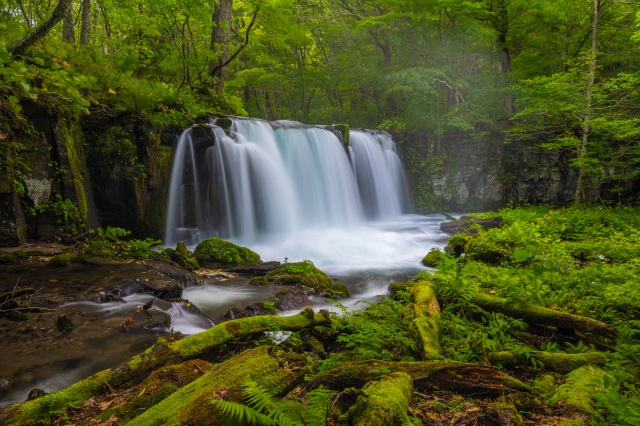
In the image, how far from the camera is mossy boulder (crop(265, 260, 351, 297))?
689 cm

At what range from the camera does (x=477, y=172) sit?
61.5ft

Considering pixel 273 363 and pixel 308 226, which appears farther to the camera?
pixel 308 226

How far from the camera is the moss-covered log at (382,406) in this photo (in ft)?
6.26

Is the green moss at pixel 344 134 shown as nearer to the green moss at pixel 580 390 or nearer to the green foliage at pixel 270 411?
the green moss at pixel 580 390

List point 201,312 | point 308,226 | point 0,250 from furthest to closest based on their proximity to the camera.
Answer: point 308,226 < point 0,250 < point 201,312

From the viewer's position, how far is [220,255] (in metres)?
8.52

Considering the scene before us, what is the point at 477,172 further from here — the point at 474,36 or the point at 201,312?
the point at 201,312

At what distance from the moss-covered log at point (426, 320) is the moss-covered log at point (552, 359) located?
499 millimetres

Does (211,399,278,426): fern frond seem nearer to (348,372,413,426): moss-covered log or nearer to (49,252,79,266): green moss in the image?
(348,372,413,426): moss-covered log

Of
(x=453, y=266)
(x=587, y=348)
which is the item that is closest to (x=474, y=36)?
(x=453, y=266)

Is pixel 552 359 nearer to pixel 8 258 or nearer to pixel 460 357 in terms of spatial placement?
pixel 460 357

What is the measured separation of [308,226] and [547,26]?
47.9ft

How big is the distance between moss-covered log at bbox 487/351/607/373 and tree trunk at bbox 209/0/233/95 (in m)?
14.3

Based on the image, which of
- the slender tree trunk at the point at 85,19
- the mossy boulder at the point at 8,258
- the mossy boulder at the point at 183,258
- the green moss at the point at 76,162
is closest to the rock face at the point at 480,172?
the mossy boulder at the point at 183,258
